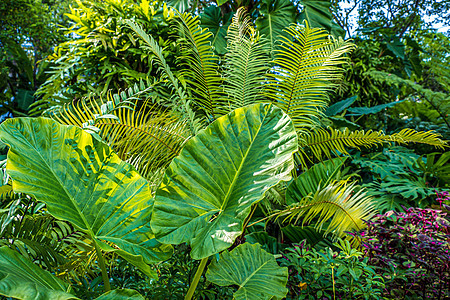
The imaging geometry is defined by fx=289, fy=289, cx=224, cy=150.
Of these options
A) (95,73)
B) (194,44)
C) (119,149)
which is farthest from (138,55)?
(119,149)

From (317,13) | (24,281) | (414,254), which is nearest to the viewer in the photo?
(24,281)

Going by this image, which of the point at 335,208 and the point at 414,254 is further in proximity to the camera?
the point at 335,208

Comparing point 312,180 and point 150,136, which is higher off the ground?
point 150,136

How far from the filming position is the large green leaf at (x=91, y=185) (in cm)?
94

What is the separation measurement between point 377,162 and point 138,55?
2.77 metres

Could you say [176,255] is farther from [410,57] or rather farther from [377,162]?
[410,57]

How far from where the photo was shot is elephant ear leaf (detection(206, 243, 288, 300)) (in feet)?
3.27

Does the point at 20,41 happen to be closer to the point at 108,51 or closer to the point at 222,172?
the point at 108,51

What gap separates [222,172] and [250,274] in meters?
0.44

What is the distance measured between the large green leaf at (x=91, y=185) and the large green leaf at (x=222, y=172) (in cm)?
13

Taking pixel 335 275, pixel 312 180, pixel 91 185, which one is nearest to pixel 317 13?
pixel 312 180

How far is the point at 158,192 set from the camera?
3.14 ft

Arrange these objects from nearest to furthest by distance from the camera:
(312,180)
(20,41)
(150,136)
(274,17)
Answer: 1. (150,136)
2. (312,180)
3. (274,17)
4. (20,41)

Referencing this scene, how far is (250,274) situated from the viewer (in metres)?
1.13
